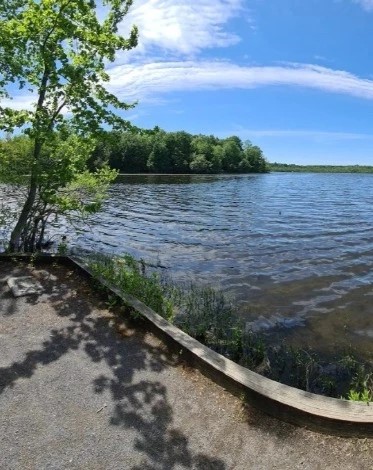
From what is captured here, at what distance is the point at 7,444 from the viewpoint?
4.51 m

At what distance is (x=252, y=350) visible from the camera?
821cm

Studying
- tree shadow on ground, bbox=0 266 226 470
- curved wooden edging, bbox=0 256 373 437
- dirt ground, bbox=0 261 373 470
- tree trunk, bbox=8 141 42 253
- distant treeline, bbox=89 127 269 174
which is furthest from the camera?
distant treeline, bbox=89 127 269 174

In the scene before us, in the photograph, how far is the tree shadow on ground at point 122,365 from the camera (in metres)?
4.55

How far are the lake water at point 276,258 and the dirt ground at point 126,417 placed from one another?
427 centimetres

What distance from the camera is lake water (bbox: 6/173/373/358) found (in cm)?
1017

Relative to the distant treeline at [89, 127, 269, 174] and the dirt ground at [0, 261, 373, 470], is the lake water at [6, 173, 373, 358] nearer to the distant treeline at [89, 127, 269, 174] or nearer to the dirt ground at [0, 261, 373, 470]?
the dirt ground at [0, 261, 373, 470]

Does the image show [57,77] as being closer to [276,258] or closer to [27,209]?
[27,209]

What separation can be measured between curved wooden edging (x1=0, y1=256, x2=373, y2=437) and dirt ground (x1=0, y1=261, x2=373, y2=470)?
0.37 feet

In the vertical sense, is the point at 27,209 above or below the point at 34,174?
below

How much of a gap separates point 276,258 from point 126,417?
490 inches

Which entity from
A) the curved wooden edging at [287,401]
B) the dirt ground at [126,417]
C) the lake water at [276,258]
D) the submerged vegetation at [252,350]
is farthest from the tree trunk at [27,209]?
the curved wooden edging at [287,401]

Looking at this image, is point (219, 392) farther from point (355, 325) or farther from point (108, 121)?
point (108, 121)

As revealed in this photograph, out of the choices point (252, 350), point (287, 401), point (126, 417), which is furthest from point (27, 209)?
point (287, 401)

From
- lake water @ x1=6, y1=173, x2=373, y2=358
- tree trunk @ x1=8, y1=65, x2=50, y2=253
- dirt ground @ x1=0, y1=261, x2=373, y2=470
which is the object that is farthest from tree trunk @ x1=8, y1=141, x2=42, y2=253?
lake water @ x1=6, y1=173, x2=373, y2=358
